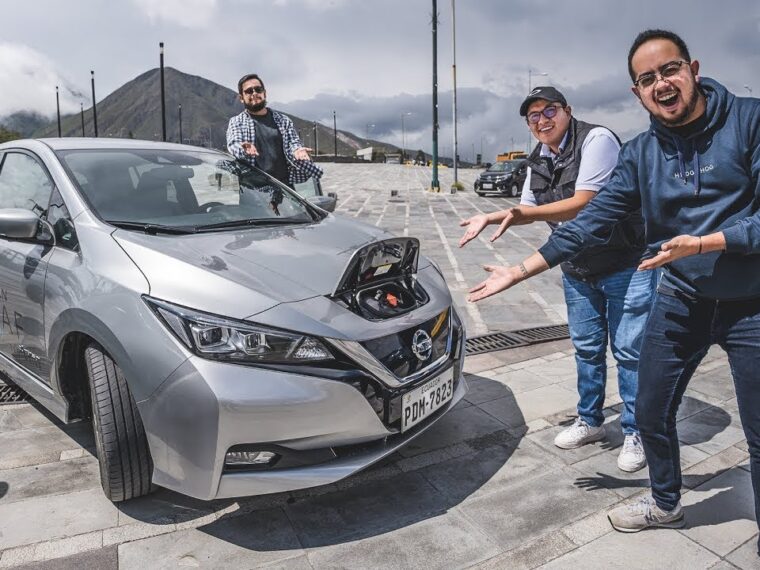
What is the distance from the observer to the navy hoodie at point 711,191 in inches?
76.1

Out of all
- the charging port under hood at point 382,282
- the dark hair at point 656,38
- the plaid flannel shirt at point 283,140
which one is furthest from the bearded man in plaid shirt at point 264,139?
the dark hair at point 656,38

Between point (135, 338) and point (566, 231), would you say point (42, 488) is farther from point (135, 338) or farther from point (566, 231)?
point (566, 231)

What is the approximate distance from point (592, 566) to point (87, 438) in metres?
2.61

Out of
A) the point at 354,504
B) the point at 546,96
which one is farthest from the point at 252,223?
the point at 546,96

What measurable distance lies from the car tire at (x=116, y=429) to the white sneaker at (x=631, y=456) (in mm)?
2185

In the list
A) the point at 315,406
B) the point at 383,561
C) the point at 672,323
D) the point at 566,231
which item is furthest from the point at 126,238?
the point at 672,323

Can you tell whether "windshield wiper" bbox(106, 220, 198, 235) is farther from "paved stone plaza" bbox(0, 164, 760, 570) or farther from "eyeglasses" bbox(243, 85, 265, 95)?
"eyeglasses" bbox(243, 85, 265, 95)

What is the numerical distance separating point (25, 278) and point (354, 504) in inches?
73.8

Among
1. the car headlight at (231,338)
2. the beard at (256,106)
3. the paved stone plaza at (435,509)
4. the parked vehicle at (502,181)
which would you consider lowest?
the paved stone plaza at (435,509)

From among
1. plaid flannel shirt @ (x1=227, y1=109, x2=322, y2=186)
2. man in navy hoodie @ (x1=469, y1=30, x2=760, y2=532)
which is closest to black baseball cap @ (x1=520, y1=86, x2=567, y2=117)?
man in navy hoodie @ (x1=469, y1=30, x2=760, y2=532)

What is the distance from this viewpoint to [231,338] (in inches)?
85.4

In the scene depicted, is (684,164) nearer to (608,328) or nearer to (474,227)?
(474,227)

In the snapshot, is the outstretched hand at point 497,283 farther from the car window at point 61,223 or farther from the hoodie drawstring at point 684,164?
the car window at point 61,223

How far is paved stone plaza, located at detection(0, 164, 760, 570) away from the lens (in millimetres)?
2281
